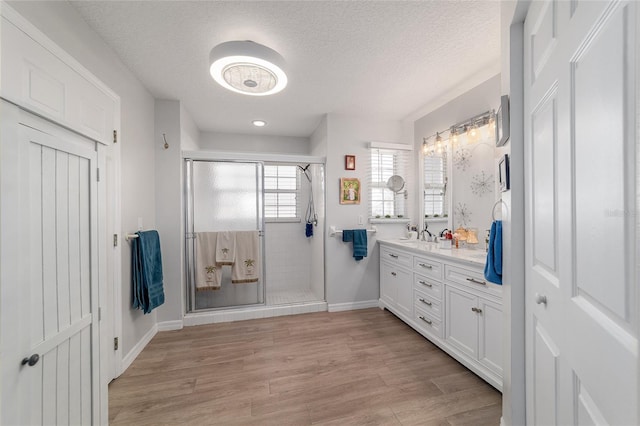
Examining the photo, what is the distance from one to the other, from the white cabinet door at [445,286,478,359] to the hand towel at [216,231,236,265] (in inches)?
Answer: 94.8

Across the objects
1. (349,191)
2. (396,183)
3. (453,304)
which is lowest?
(453,304)

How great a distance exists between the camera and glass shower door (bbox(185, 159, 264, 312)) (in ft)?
9.89

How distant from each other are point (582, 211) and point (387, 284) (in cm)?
275

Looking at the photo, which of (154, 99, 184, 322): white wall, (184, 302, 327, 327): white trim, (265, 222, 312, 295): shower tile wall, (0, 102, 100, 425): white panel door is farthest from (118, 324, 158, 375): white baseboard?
(265, 222, 312, 295): shower tile wall

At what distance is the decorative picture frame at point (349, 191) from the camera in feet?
10.9

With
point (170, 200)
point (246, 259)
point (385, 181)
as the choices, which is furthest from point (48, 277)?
point (385, 181)

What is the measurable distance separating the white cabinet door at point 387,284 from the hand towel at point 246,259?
1643mm

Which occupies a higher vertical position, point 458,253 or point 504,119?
point 504,119

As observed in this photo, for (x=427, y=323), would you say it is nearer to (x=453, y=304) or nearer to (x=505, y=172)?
(x=453, y=304)

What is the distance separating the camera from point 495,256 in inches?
53.2

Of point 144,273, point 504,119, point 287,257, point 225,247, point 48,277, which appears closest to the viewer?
point 48,277

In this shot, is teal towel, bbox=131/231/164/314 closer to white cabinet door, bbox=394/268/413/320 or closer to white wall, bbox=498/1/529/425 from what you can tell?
white cabinet door, bbox=394/268/413/320

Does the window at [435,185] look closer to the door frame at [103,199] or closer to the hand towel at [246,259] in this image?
the hand towel at [246,259]

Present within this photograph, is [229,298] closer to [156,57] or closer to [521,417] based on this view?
[156,57]
